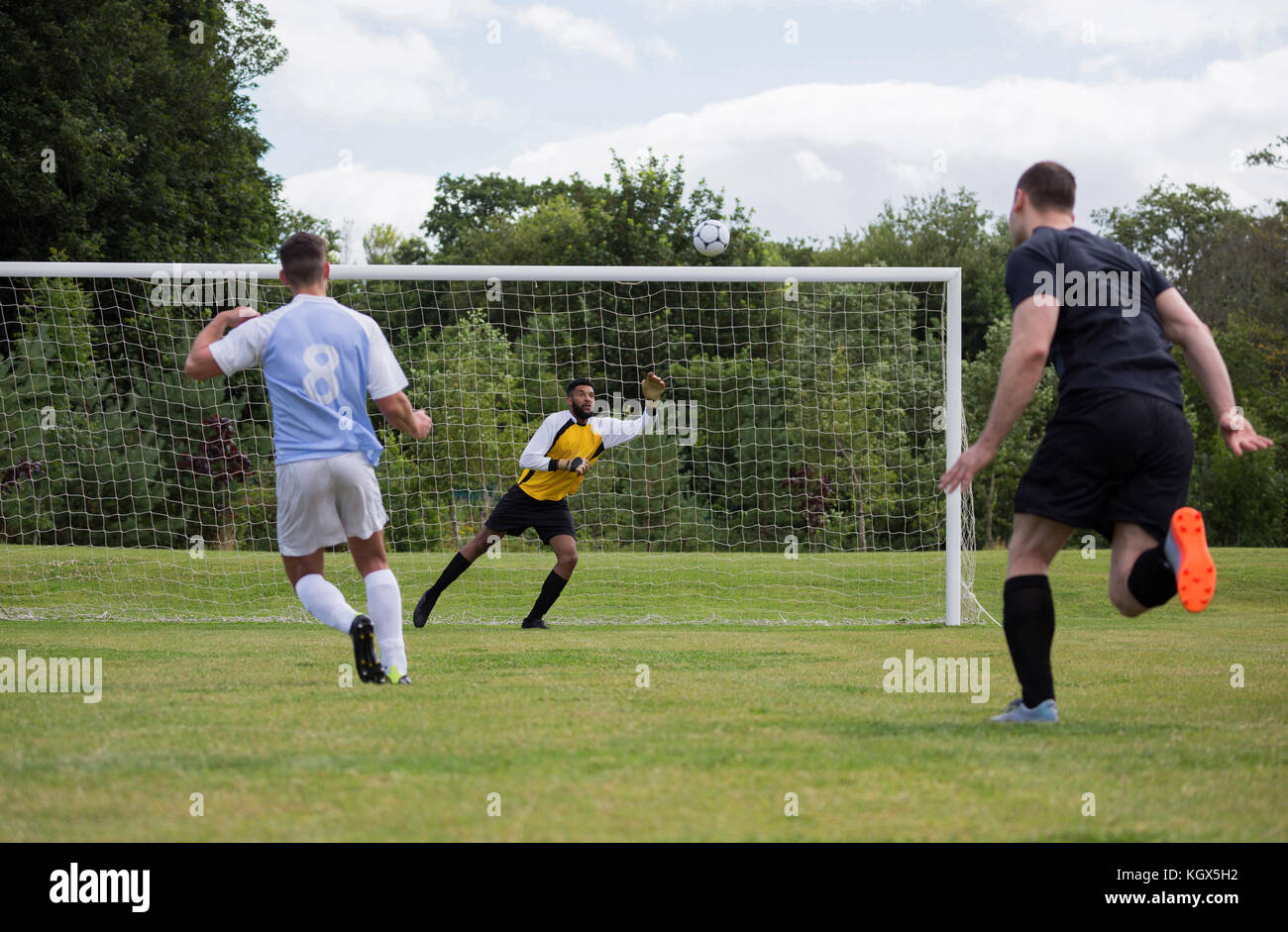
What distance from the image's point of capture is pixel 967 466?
4582mm

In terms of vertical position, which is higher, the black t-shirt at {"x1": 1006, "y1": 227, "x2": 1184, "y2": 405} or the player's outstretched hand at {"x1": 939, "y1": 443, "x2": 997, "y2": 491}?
the black t-shirt at {"x1": 1006, "y1": 227, "x2": 1184, "y2": 405}

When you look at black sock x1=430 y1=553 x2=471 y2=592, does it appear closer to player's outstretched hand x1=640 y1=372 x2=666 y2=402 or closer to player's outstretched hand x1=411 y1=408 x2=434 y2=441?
player's outstretched hand x1=640 y1=372 x2=666 y2=402

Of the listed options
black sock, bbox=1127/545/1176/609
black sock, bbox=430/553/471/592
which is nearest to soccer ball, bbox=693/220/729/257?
black sock, bbox=430/553/471/592

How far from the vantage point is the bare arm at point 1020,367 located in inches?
Answer: 175

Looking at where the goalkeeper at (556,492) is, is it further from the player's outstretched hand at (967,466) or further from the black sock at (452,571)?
the player's outstretched hand at (967,466)

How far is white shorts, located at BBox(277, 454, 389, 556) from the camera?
553 cm

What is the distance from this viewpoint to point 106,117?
28.4 m

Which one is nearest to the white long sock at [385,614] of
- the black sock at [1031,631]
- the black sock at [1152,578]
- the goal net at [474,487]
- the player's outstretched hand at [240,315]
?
the player's outstretched hand at [240,315]

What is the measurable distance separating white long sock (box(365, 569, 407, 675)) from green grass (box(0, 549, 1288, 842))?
242mm

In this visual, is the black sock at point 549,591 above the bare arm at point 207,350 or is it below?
below

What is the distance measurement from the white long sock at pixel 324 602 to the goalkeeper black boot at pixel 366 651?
116 mm

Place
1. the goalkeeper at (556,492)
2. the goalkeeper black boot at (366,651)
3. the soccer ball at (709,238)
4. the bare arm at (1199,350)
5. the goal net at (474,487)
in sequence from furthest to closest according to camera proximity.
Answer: the goal net at (474,487)
the soccer ball at (709,238)
the goalkeeper at (556,492)
the goalkeeper black boot at (366,651)
the bare arm at (1199,350)

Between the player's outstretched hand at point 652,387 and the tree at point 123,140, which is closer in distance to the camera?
the player's outstretched hand at point 652,387

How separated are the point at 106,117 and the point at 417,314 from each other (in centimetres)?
903
